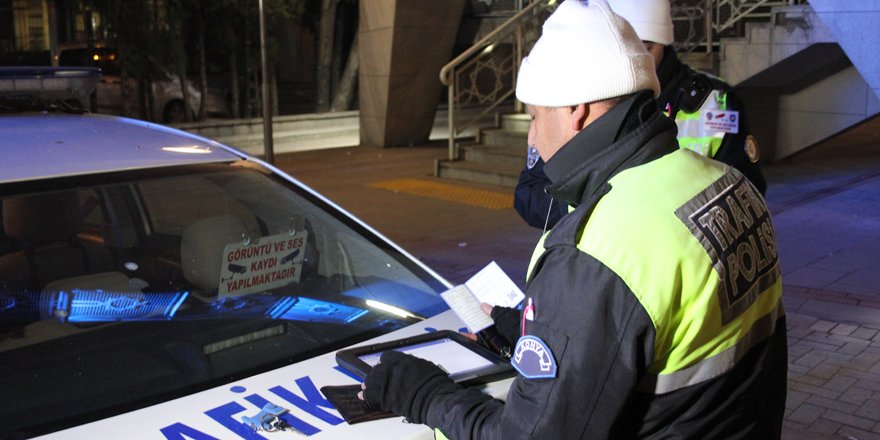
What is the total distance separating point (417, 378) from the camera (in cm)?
181

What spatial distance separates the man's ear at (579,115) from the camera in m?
1.68

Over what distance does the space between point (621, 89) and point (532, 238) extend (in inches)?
232

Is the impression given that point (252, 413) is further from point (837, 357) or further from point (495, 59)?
point (495, 59)

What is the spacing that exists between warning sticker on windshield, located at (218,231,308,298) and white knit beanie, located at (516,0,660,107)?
1358 millimetres

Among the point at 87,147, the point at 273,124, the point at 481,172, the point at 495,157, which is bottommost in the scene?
the point at 481,172

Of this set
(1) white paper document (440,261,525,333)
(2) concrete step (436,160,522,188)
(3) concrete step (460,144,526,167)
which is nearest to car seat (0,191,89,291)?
(1) white paper document (440,261,525,333)

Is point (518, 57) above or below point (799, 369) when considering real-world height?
above

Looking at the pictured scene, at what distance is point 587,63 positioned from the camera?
1667 millimetres

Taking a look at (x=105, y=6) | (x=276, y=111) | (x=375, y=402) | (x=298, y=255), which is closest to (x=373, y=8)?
(x=105, y=6)

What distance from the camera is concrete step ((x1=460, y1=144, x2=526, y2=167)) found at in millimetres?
10688

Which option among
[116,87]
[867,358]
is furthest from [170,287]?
[116,87]

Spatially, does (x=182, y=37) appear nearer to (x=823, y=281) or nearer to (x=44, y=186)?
(x=823, y=281)

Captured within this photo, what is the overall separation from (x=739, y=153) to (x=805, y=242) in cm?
421

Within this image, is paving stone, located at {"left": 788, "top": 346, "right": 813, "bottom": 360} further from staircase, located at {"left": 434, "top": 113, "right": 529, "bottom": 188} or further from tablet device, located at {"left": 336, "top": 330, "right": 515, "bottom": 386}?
staircase, located at {"left": 434, "top": 113, "right": 529, "bottom": 188}
